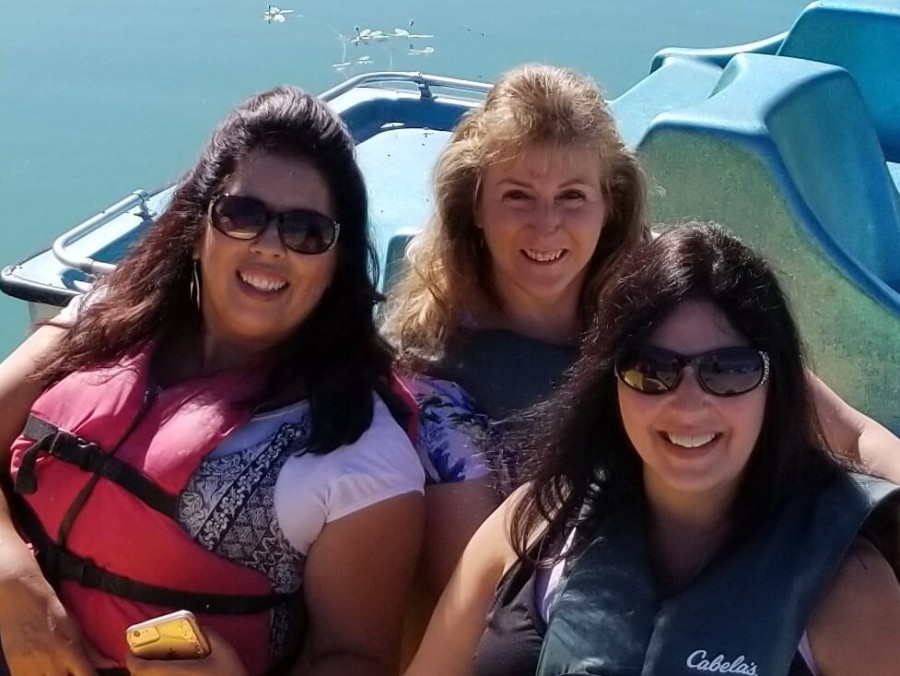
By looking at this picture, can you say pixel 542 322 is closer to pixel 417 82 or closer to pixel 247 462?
pixel 247 462

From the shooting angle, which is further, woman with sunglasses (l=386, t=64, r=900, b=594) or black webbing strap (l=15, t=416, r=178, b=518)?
woman with sunglasses (l=386, t=64, r=900, b=594)

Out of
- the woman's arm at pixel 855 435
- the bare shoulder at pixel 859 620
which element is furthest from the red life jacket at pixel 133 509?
the woman's arm at pixel 855 435

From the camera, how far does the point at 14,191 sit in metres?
5.03

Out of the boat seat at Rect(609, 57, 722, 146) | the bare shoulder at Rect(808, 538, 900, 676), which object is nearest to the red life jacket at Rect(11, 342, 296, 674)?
the bare shoulder at Rect(808, 538, 900, 676)

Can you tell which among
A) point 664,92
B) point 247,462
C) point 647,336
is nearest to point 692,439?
point 647,336

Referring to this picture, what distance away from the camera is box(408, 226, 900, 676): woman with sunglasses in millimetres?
1231

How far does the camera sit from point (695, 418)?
1.27m

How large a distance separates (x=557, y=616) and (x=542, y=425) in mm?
294

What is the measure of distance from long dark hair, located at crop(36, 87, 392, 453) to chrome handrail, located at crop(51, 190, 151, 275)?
65cm

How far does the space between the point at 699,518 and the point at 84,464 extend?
0.77 meters

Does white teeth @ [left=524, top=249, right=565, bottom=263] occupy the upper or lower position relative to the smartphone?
upper

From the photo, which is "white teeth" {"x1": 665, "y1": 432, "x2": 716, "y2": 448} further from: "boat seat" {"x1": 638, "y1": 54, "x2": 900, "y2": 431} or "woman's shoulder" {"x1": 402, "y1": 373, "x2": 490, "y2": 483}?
"boat seat" {"x1": 638, "y1": 54, "x2": 900, "y2": 431}

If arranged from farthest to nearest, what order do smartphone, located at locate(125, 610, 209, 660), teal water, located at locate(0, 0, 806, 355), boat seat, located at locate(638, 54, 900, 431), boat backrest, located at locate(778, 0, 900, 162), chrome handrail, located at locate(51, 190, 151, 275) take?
teal water, located at locate(0, 0, 806, 355) < boat backrest, located at locate(778, 0, 900, 162) < chrome handrail, located at locate(51, 190, 151, 275) < boat seat, located at locate(638, 54, 900, 431) < smartphone, located at locate(125, 610, 209, 660)

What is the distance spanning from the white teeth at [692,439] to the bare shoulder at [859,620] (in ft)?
0.58
